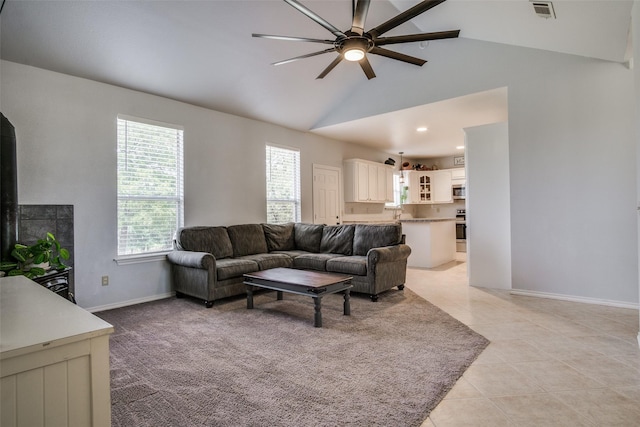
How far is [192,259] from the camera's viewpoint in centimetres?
407

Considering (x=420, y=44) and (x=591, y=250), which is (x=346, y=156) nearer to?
(x=420, y=44)

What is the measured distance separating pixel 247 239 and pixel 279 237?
649mm

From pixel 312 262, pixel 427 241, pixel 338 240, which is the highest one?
pixel 338 240

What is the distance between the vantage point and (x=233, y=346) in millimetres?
2797

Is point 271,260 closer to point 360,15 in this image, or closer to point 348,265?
point 348,265

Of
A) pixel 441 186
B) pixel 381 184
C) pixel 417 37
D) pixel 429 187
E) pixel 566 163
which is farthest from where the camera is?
pixel 429 187

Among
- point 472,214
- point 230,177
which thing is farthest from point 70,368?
point 472,214

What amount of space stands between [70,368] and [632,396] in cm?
278

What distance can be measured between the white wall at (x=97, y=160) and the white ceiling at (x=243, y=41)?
195 millimetres

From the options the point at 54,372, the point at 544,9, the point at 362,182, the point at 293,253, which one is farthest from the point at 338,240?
the point at 54,372

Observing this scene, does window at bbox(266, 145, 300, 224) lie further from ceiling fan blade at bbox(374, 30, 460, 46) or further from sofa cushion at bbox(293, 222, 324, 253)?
ceiling fan blade at bbox(374, 30, 460, 46)

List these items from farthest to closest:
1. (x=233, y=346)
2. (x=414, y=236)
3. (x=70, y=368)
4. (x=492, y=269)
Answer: (x=414, y=236) → (x=492, y=269) → (x=233, y=346) → (x=70, y=368)

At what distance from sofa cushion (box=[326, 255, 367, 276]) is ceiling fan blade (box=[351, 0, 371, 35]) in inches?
105

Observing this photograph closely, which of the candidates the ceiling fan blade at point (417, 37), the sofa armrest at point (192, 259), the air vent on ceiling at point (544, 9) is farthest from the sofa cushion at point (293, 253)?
the air vent on ceiling at point (544, 9)
